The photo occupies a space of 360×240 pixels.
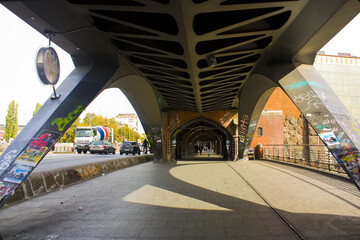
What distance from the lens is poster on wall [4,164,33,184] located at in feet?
14.9

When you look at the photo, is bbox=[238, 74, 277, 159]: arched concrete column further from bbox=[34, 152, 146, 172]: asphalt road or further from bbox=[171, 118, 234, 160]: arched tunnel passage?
bbox=[34, 152, 146, 172]: asphalt road

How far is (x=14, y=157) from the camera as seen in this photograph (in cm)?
478

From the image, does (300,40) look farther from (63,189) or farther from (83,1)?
(63,189)

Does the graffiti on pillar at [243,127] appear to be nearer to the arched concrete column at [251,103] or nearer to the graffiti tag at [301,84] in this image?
the arched concrete column at [251,103]

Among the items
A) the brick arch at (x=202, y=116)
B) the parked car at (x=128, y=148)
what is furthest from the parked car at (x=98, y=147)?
the brick arch at (x=202, y=116)

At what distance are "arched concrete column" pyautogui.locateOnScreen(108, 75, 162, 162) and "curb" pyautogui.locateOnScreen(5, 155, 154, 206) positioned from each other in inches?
127

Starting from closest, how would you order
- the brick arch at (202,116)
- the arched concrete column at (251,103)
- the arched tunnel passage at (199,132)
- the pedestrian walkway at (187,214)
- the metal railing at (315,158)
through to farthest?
the pedestrian walkway at (187,214)
the metal railing at (315,158)
the arched concrete column at (251,103)
the brick arch at (202,116)
the arched tunnel passage at (199,132)

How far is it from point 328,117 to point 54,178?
721 cm

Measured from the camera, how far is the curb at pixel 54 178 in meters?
6.36

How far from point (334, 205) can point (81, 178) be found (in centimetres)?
770

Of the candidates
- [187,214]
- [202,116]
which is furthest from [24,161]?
[202,116]

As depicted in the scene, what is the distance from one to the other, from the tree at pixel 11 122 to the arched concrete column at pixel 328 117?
67721mm

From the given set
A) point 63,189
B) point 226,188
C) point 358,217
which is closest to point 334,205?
point 358,217

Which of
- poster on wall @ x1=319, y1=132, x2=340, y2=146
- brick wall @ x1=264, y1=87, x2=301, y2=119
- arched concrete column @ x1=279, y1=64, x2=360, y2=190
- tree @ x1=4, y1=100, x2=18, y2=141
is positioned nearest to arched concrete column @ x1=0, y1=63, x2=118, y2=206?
arched concrete column @ x1=279, y1=64, x2=360, y2=190
